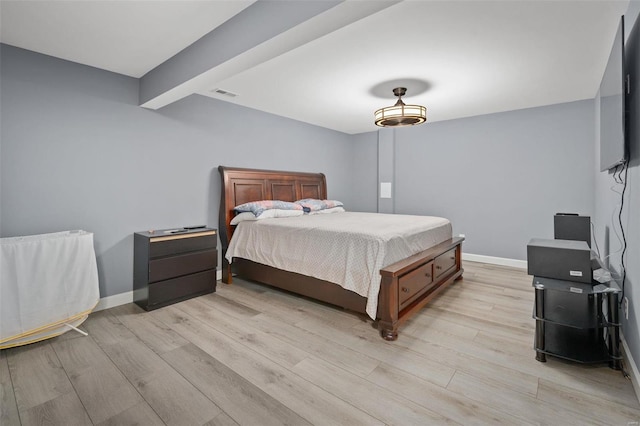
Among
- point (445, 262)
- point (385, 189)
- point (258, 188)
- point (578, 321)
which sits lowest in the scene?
point (578, 321)

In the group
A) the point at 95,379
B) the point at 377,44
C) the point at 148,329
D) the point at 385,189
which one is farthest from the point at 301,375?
the point at 385,189

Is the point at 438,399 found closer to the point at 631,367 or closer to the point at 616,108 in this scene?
the point at 631,367

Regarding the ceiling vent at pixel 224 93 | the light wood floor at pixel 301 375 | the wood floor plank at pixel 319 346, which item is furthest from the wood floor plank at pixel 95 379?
the ceiling vent at pixel 224 93

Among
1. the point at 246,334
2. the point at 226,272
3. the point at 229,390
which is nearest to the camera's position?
the point at 229,390

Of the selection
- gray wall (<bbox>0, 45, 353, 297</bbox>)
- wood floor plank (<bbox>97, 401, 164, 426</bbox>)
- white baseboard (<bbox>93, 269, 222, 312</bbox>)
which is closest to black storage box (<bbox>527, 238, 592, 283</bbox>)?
wood floor plank (<bbox>97, 401, 164, 426</bbox>)

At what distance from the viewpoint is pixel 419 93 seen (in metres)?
3.65

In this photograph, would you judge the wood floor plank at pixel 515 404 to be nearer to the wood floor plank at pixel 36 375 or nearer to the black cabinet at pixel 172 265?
the wood floor plank at pixel 36 375

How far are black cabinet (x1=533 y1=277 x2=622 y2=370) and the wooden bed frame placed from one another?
922 millimetres

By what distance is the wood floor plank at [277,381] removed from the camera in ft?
5.02

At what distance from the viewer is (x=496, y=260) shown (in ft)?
15.1

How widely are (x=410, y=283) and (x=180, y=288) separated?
2.35 meters

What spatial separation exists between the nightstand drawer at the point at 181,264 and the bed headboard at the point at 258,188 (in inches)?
18.7

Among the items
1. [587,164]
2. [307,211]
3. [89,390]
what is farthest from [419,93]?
[89,390]

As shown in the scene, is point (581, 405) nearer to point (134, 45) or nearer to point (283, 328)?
point (283, 328)
